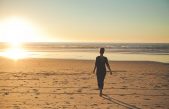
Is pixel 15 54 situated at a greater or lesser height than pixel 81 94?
greater

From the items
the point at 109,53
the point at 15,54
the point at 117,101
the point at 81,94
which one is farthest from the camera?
the point at 109,53

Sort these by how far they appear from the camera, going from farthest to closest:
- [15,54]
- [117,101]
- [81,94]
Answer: [15,54], [81,94], [117,101]

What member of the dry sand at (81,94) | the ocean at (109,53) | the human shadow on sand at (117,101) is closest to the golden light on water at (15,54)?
the ocean at (109,53)

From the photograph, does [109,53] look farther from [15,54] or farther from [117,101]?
[117,101]

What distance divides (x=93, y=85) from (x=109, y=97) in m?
3.09

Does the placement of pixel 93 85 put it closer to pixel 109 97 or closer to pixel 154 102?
pixel 109 97

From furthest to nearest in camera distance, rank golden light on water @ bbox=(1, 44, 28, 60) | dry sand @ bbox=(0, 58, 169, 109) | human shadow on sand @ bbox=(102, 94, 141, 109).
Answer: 1. golden light on water @ bbox=(1, 44, 28, 60)
2. dry sand @ bbox=(0, 58, 169, 109)
3. human shadow on sand @ bbox=(102, 94, 141, 109)

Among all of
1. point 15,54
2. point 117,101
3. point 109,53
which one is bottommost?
point 117,101

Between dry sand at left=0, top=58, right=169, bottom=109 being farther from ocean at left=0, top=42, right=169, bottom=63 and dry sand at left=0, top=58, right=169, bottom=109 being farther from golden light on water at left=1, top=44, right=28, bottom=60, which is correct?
golden light on water at left=1, top=44, right=28, bottom=60

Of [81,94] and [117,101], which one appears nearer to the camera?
[117,101]

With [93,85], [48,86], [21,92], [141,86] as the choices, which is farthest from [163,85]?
[21,92]

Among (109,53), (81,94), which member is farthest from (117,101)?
(109,53)

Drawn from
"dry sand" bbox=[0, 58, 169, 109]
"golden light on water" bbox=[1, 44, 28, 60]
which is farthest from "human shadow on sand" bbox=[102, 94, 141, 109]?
"golden light on water" bbox=[1, 44, 28, 60]

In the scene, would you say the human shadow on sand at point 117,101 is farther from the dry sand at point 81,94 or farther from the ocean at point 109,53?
the ocean at point 109,53
